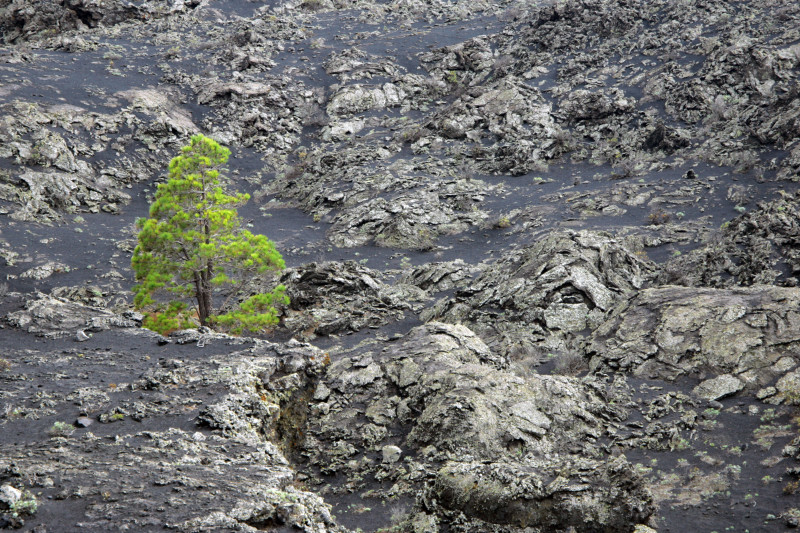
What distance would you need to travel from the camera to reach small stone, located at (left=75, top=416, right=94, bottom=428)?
883 centimetres

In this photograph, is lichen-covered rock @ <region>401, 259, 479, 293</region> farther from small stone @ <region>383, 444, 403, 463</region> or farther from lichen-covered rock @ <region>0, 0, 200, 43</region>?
lichen-covered rock @ <region>0, 0, 200, 43</region>

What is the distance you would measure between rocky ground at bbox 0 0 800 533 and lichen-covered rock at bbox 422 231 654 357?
0.13 metres

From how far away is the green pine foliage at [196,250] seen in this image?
16828 mm

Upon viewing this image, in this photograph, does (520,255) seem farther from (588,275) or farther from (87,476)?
(87,476)

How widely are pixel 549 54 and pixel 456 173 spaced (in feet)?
68.6

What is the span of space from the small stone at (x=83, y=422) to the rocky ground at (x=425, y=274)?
0.13 meters

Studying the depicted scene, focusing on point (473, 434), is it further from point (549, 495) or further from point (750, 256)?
point (750, 256)

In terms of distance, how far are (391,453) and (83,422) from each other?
6.64 metres

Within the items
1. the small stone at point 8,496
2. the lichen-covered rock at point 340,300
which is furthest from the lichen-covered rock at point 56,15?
the small stone at point 8,496

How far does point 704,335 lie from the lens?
1438cm

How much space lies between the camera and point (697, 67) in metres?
39.1

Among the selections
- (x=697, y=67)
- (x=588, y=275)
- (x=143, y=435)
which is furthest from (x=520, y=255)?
(x=697, y=67)

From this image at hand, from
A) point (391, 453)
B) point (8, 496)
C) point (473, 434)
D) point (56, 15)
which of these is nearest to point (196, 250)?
point (391, 453)

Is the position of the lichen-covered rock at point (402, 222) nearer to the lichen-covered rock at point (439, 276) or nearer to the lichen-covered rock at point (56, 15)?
the lichen-covered rock at point (439, 276)
